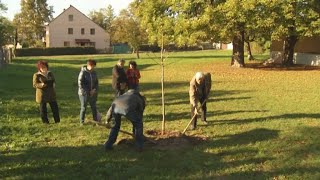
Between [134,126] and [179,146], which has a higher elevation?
[134,126]

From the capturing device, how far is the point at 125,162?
7605 millimetres

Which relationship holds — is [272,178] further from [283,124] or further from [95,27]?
[95,27]

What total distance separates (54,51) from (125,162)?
6731 centimetres

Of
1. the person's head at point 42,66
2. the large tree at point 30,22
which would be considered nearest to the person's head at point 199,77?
the person's head at point 42,66

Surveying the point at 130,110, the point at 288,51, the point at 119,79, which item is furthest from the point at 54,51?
the point at 130,110

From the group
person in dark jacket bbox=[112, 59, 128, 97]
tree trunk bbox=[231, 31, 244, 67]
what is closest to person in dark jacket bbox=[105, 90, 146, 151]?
person in dark jacket bbox=[112, 59, 128, 97]

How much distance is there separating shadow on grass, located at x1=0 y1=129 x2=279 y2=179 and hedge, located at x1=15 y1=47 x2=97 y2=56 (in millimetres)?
62572

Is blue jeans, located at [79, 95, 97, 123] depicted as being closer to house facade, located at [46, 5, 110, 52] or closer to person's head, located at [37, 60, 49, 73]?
person's head, located at [37, 60, 49, 73]

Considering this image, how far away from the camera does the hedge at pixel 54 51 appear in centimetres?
6868

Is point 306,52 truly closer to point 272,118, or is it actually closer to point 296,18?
point 296,18

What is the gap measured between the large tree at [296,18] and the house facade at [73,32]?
60.0 metres

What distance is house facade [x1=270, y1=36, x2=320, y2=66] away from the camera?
36.3 m

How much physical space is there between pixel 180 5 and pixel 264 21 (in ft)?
20.6

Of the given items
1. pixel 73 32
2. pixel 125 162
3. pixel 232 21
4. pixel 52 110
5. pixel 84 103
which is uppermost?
pixel 73 32
